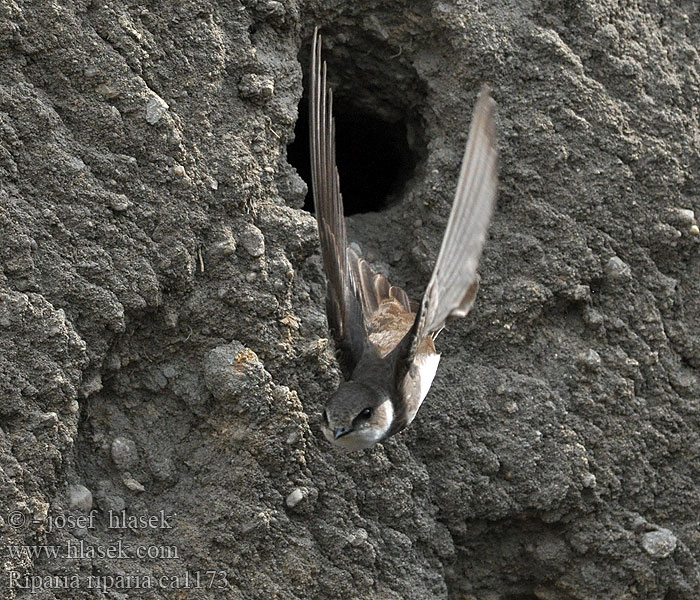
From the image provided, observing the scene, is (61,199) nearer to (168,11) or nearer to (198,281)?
(198,281)

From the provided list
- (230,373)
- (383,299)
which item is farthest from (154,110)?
(383,299)

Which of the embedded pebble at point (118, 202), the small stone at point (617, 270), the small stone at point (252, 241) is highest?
the small stone at point (617, 270)

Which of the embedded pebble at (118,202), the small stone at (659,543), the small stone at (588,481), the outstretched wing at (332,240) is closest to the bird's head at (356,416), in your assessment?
the outstretched wing at (332,240)

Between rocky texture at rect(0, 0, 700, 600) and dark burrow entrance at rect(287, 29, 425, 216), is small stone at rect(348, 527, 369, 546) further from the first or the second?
dark burrow entrance at rect(287, 29, 425, 216)

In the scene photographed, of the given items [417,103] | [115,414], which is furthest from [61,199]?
[417,103]

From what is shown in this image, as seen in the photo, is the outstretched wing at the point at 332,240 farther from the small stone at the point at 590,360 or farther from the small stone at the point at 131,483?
the small stone at the point at 590,360
